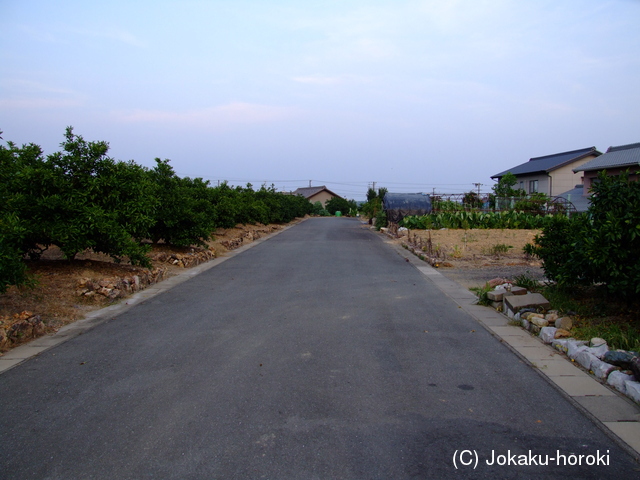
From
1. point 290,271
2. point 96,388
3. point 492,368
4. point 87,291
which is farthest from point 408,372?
point 290,271

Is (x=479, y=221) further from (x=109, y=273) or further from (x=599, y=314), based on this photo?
(x=109, y=273)

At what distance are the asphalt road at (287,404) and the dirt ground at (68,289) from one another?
0.87 metres

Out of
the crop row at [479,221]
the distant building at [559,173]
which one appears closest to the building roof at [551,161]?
the distant building at [559,173]

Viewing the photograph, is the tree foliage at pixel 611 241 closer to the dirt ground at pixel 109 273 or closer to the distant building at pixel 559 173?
the dirt ground at pixel 109 273

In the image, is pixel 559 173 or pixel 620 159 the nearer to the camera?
pixel 620 159

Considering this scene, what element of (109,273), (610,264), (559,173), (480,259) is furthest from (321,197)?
(610,264)

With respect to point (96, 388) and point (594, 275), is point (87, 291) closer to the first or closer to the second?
point (96, 388)

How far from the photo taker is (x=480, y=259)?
51.0 feet

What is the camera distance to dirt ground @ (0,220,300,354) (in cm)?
745

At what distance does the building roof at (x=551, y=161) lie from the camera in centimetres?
4131

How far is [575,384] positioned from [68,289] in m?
8.65

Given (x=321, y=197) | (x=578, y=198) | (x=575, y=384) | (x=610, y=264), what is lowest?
(x=575, y=384)

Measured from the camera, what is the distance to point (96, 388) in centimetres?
499

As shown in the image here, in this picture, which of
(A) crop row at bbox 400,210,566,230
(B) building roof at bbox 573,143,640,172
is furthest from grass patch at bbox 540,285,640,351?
(B) building roof at bbox 573,143,640,172
